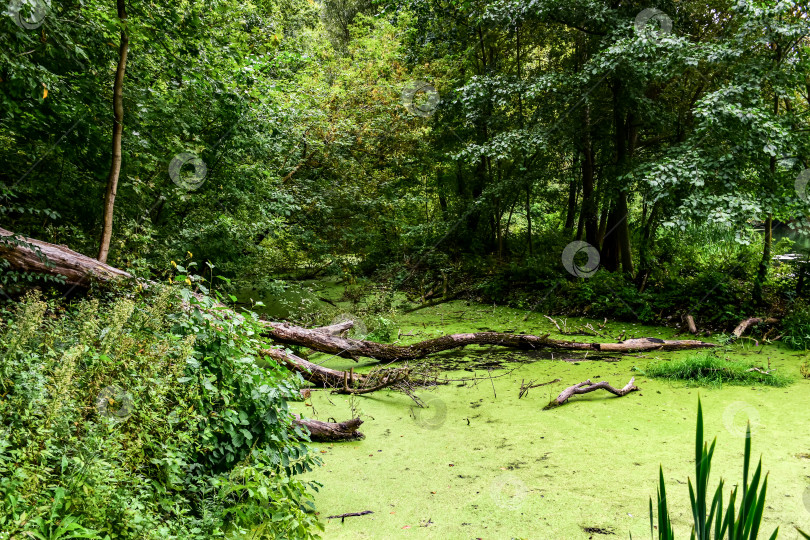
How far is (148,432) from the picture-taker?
5.82ft

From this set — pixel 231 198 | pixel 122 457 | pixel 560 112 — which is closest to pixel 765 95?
pixel 560 112

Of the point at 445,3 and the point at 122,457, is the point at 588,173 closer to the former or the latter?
the point at 445,3

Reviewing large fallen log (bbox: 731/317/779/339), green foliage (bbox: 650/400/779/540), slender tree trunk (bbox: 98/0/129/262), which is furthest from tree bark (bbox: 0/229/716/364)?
green foliage (bbox: 650/400/779/540)

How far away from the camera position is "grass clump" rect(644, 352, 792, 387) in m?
3.99

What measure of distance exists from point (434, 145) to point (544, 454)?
7.69 metres

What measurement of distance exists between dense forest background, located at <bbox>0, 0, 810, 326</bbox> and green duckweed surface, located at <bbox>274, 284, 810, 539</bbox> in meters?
1.96

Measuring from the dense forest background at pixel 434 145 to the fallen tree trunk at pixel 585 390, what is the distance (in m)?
2.01

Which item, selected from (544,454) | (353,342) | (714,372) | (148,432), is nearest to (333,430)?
(544,454)

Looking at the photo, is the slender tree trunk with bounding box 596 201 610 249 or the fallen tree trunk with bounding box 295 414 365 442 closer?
the fallen tree trunk with bounding box 295 414 365 442

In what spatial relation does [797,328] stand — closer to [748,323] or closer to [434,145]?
[748,323]

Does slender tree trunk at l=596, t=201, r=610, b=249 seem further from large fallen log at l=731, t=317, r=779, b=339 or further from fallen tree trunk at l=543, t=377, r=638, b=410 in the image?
fallen tree trunk at l=543, t=377, r=638, b=410

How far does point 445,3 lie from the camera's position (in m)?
7.66

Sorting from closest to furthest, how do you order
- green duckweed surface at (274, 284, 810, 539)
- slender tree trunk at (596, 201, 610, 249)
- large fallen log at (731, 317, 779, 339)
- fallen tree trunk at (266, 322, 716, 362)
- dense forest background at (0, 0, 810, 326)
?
1. green duckweed surface at (274, 284, 810, 539)
2. dense forest background at (0, 0, 810, 326)
3. fallen tree trunk at (266, 322, 716, 362)
4. large fallen log at (731, 317, 779, 339)
5. slender tree trunk at (596, 201, 610, 249)

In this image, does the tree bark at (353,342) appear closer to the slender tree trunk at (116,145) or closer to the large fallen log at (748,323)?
the slender tree trunk at (116,145)
